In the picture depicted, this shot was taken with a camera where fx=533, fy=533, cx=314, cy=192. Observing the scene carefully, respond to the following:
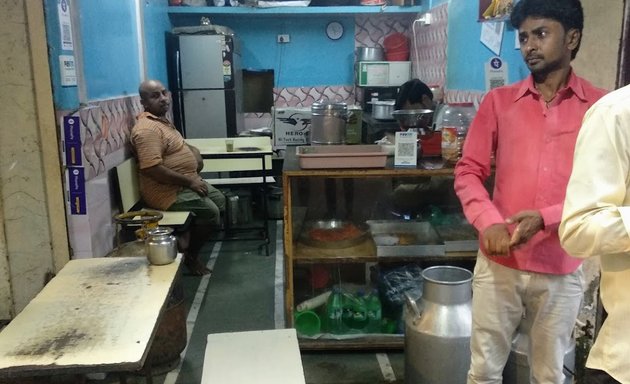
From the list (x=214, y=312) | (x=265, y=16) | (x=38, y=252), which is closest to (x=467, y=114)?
(x=214, y=312)

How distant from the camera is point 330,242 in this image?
3016 mm

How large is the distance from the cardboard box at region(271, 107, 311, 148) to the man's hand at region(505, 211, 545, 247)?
4279 millimetres

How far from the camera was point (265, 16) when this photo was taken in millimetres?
6656

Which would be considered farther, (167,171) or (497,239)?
(167,171)

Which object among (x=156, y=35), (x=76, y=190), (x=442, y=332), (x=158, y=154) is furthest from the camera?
(x=156, y=35)

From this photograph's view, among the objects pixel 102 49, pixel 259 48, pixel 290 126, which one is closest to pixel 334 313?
pixel 102 49

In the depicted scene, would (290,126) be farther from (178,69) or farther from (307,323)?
(307,323)

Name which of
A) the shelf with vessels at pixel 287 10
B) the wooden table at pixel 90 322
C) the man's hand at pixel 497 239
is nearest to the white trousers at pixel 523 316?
the man's hand at pixel 497 239

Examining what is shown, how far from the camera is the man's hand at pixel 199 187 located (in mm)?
4152

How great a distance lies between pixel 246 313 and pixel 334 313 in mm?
765

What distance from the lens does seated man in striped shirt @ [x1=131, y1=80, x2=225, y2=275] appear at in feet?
12.7

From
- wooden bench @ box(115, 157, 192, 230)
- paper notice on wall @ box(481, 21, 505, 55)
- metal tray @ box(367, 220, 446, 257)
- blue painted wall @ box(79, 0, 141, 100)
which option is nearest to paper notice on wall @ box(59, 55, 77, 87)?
blue painted wall @ box(79, 0, 141, 100)

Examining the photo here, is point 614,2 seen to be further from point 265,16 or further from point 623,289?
point 265,16

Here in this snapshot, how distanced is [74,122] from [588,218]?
2.35m
